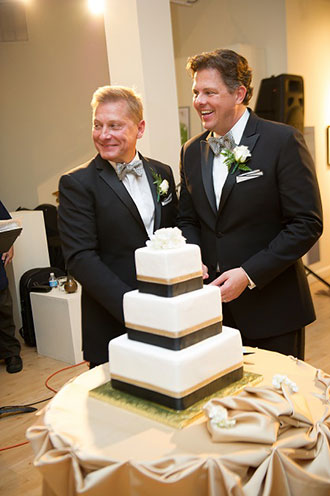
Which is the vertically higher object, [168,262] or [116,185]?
[116,185]

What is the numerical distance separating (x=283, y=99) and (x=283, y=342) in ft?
13.9

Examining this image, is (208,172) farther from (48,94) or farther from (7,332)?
(48,94)

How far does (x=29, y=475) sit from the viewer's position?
294 centimetres

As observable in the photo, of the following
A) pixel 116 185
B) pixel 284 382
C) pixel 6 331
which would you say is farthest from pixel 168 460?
pixel 6 331

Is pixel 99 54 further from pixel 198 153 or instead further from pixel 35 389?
pixel 198 153

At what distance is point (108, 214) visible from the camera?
2.17 meters

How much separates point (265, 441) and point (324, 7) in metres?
6.56

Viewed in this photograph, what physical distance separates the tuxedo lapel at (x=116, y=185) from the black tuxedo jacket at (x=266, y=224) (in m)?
0.27

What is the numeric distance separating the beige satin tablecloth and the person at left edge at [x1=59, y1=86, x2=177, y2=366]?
586 millimetres

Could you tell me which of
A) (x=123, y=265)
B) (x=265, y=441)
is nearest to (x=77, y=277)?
(x=123, y=265)

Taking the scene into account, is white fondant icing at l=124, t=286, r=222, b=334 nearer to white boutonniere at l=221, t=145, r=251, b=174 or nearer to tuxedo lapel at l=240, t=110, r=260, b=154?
white boutonniere at l=221, t=145, r=251, b=174

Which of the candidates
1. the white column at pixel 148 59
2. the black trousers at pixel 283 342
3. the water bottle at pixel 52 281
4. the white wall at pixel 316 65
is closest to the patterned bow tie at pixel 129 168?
the black trousers at pixel 283 342

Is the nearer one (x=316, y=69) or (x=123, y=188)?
(x=123, y=188)

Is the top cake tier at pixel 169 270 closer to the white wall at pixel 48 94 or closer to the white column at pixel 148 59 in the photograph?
the white column at pixel 148 59
